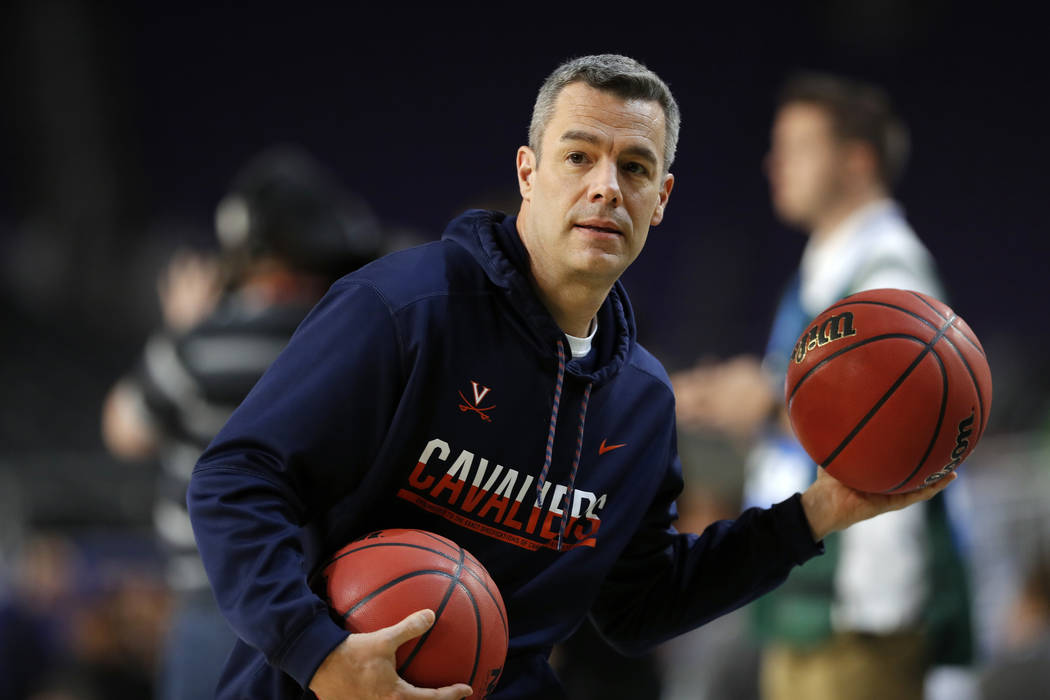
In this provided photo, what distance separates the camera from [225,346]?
336cm

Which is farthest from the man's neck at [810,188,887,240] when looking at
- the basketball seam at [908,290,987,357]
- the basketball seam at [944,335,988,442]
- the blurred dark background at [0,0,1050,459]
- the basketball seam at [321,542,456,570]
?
the blurred dark background at [0,0,1050,459]

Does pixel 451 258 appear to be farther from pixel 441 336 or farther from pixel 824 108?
pixel 824 108

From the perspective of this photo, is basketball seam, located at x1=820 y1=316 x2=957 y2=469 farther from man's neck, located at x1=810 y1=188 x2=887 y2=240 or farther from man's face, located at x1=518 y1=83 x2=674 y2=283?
man's neck, located at x1=810 y1=188 x2=887 y2=240

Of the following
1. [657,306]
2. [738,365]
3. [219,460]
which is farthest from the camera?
[657,306]

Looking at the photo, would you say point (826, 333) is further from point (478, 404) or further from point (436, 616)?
point (436, 616)

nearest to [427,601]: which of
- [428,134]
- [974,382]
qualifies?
[974,382]

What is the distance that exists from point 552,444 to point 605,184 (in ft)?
1.74

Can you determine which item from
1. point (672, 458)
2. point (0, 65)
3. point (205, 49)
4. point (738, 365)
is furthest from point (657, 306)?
point (672, 458)

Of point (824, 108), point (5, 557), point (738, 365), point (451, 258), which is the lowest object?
point (5, 557)

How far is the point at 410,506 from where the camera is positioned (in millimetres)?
2230

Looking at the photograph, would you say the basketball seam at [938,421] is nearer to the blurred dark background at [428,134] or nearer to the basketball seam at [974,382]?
the basketball seam at [974,382]

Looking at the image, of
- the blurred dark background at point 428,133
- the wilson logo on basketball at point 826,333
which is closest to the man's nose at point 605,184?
the wilson logo on basketball at point 826,333

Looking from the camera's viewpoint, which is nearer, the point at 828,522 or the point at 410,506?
the point at 410,506

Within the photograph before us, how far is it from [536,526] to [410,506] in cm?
27
